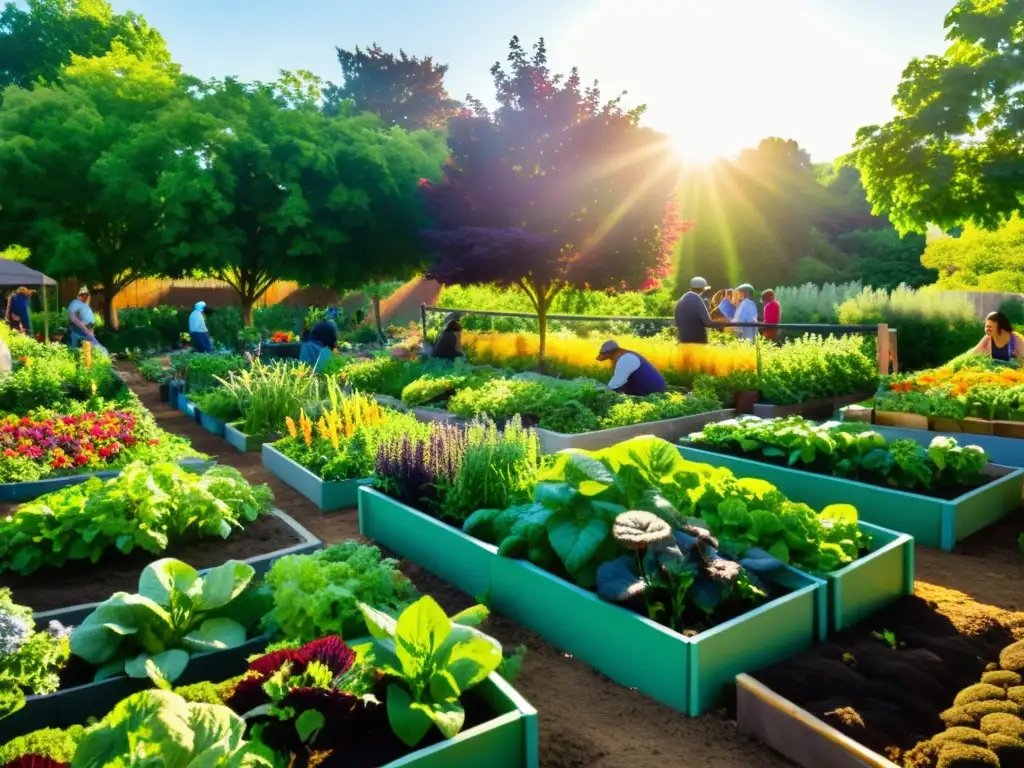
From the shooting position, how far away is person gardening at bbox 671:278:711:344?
33.5 feet

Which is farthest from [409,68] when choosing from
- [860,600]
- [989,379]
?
[860,600]

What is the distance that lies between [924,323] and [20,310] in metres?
21.6

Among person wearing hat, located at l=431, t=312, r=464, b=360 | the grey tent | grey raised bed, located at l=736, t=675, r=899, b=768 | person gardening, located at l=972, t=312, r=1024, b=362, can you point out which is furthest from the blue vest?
the grey tent

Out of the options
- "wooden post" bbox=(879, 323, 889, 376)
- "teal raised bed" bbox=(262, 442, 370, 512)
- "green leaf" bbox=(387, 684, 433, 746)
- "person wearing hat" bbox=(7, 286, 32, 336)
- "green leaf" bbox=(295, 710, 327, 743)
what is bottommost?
"teal raised bed" bbox=(262, 442, 370, 512)

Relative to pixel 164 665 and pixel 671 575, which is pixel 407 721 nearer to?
pixel 164 665

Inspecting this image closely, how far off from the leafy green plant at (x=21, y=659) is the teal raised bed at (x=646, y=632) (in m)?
2.09

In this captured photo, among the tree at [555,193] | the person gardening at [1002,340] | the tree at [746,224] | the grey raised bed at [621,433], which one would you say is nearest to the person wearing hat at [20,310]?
the tree at [555,193]

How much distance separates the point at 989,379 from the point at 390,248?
1762cm

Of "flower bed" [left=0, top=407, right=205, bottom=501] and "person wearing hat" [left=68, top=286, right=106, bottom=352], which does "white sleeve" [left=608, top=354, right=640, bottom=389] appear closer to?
"flower bed" [left=0, top=407, right=205, bottom=501]

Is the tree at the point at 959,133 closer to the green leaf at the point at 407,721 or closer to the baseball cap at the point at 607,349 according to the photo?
the baseball cap at the point at 607,349

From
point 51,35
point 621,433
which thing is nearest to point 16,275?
point 621,433

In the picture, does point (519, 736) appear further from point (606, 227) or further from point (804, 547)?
point (606, 227)

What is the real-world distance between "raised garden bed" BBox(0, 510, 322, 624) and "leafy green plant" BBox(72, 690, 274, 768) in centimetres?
199

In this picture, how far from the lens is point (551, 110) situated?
1191 centimetres
